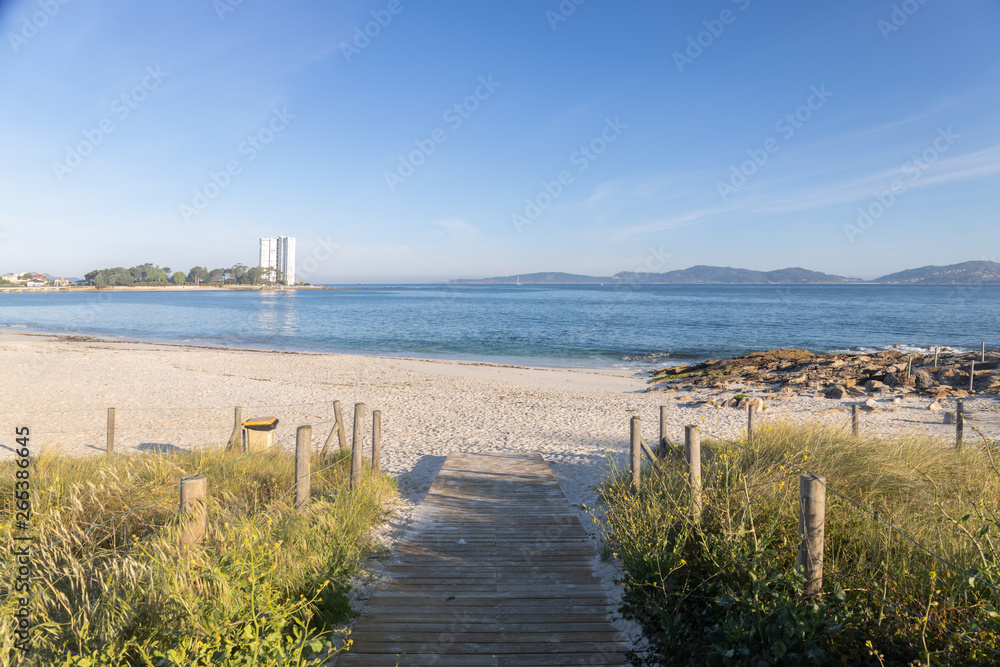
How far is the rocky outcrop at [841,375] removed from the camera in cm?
1981

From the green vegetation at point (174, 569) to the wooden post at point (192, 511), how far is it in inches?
4.2

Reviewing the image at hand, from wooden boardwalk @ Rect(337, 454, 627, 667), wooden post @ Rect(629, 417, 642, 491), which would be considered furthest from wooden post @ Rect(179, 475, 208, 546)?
wooden post @ Rect(629, 417, 642, 491)

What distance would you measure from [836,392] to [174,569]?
70.0 feet

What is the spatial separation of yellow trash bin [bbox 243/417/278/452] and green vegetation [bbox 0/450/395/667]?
2886 mm

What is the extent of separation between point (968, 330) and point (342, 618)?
63.8 meters

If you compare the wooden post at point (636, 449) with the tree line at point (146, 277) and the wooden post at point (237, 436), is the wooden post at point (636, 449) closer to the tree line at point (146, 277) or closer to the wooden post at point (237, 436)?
the wooden post at point (237, 436)

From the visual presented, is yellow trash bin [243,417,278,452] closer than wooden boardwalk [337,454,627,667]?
No

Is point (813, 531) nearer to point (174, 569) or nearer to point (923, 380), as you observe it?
point (174, 569)

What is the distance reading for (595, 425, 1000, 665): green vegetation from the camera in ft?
10.6

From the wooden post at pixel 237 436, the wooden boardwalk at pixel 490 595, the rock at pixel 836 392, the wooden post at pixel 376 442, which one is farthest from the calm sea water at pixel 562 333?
the wooden boardwalk at pixel 490 595

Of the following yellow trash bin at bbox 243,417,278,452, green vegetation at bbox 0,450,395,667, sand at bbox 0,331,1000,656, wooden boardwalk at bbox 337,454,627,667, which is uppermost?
green vegetation at bbox 0,450,395,667

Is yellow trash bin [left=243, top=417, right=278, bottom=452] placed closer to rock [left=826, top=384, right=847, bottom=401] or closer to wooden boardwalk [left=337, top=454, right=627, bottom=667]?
wooden boardwalk [left=337, top=454, right=627, bottom=667]

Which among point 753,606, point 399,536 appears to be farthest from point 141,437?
point 753,606

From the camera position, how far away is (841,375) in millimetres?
22766
